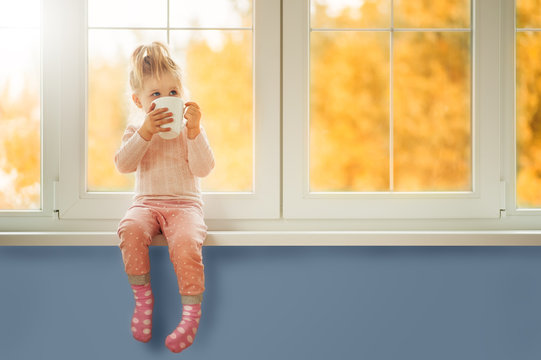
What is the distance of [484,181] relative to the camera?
1408 mm

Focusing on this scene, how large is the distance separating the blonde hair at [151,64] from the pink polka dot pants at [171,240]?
35 cm

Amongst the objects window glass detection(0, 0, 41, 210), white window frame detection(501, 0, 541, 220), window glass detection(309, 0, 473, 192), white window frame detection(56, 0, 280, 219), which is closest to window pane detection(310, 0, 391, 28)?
window glass detection(309, 0, 473, 192)

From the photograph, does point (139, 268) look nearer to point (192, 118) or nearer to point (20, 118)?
point (192, 118)

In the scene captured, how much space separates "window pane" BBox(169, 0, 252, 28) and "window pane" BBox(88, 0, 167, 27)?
39mm

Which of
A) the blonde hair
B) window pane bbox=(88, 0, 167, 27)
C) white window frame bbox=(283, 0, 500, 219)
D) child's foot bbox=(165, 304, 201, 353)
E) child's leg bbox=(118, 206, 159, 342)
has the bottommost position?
child's foot bbox=(165, 304, 201, 353)

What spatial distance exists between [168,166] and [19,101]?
52cm

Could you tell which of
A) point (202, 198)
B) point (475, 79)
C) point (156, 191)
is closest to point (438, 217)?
point (475, 79)

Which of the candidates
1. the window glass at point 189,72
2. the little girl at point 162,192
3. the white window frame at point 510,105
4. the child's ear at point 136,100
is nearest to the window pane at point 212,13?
the window glass at point 189,72

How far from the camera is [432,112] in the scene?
143 centimetres

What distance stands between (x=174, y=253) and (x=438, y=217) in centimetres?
77

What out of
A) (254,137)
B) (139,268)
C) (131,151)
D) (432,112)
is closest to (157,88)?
(131,151)

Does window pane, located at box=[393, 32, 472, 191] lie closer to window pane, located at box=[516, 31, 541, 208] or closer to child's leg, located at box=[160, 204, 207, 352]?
window pane, located at box=[516, 31, 541, 208]

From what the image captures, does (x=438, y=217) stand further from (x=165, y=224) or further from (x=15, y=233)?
(x=15, y=233)

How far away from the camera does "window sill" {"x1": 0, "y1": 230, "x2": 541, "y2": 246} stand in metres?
1.27
